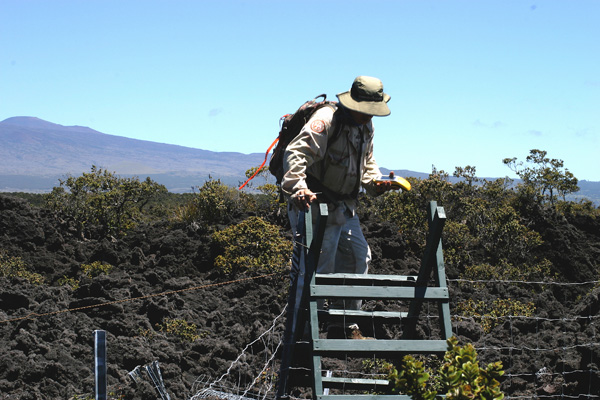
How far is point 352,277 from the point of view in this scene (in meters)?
4.86

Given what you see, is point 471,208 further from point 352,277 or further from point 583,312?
point 352,277

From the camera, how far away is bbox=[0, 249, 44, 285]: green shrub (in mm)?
10412

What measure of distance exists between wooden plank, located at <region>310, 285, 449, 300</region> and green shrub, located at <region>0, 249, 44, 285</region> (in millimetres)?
6791

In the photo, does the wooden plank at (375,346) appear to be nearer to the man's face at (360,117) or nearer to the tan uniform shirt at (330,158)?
the tan uniform shirt at (330,158)

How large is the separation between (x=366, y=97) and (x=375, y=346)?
172 cm

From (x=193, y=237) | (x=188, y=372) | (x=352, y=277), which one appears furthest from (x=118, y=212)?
(x=352, y=277)

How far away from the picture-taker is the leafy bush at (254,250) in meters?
10.5

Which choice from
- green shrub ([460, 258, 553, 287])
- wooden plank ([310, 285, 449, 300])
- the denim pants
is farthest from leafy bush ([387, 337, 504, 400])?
green shrub ([460, 258, 553, 287])

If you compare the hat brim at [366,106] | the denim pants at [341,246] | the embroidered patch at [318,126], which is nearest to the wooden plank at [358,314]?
the denim pants at [341,246]

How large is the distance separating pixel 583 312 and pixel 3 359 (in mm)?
5584

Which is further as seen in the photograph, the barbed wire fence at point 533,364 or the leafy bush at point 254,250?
the leafy bush at point 254,250

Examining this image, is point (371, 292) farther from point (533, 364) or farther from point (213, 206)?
point (213, 206)

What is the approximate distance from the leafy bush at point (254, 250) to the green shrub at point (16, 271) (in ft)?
8.03

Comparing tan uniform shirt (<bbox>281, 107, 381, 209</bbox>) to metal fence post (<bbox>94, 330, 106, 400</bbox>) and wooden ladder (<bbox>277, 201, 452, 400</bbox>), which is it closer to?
wooden ladder (<bbox>277, 201, 452, 400</bbox>)
